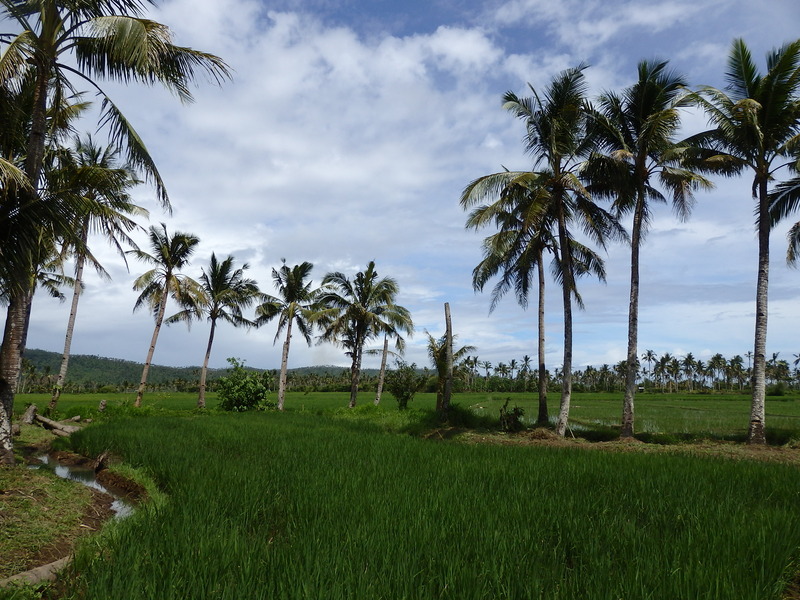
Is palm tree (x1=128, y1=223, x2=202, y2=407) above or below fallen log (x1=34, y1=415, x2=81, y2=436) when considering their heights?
above

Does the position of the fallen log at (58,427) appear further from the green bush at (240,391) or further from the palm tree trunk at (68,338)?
the green bush at (240,391)

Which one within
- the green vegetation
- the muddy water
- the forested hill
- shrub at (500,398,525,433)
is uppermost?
shrub at (500,398,525,433)

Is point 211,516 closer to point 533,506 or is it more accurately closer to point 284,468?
point 284,468

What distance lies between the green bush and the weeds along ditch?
17066 millimetres

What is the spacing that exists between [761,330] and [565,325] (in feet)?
16.5

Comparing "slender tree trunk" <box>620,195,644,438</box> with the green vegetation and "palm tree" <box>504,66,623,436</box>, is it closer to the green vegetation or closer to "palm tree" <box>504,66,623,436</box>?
"palm tree" <box>504,66,623,436</box>

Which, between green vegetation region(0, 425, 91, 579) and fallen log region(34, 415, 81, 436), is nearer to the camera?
green vegetation region(0, 425, 91, 579)

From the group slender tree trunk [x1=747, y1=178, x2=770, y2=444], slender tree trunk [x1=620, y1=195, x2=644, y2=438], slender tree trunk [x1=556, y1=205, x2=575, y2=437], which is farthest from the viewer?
slender tree trunk [x1=556, y1=205, x2=575, y2=437]

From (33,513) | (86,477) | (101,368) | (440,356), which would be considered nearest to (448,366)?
(440,356)

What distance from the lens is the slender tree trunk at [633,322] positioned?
1356 cm

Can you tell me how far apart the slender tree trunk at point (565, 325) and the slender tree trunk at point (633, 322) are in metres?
1.61

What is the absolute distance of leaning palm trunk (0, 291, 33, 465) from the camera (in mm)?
7926

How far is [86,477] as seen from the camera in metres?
9.82

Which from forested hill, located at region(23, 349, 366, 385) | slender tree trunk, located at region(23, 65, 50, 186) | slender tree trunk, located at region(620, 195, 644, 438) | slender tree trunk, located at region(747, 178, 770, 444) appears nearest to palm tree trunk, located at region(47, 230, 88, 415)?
slender tree trunk, located at region(23, 65, 50, 186)
